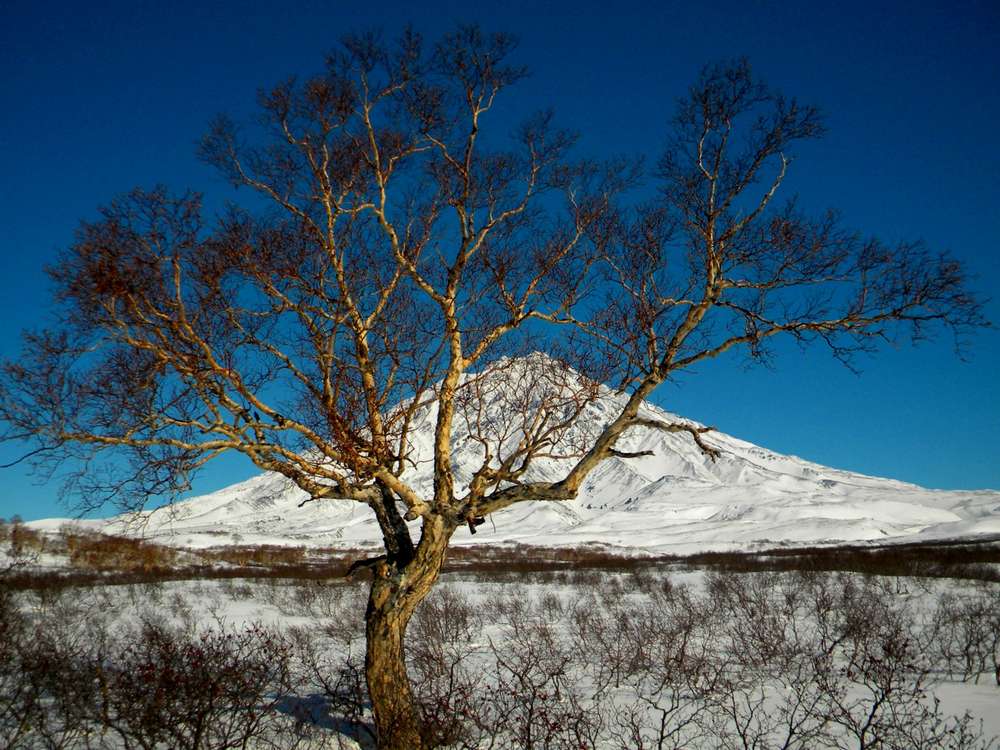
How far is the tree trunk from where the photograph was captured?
551 cm

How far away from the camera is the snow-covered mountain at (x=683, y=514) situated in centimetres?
7569

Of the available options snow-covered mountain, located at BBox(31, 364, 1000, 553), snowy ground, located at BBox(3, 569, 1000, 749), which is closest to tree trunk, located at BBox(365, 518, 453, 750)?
snowy ground, located at BBox(3, 569, 1000, 749)

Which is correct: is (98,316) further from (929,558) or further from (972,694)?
(929,558)

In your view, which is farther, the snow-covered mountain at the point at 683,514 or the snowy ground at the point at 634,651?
the snow-covered mountain at the point at 683,514

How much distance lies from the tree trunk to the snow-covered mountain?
33997 millimetres

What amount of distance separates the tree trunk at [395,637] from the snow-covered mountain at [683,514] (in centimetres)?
3400

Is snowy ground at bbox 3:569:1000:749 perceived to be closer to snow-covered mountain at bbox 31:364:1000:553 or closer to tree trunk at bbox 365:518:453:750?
tree trunk at bbox 365:518:453:750

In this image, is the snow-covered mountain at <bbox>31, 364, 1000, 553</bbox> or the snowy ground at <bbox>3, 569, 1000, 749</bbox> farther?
the snow-covered mountain at <bbox>31, 364, 1000, 553</bbox>

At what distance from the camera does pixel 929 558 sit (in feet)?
101

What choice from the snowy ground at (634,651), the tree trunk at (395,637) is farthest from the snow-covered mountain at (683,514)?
the tree trunk at (395,637)

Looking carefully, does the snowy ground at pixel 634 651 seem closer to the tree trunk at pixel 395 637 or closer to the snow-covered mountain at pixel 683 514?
the tree trunk at pixel 395 637

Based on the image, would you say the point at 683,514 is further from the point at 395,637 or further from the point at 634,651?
the point at 395,637

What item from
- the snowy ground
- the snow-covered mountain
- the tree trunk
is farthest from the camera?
the snow-covered mountain

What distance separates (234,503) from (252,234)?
637 feet
